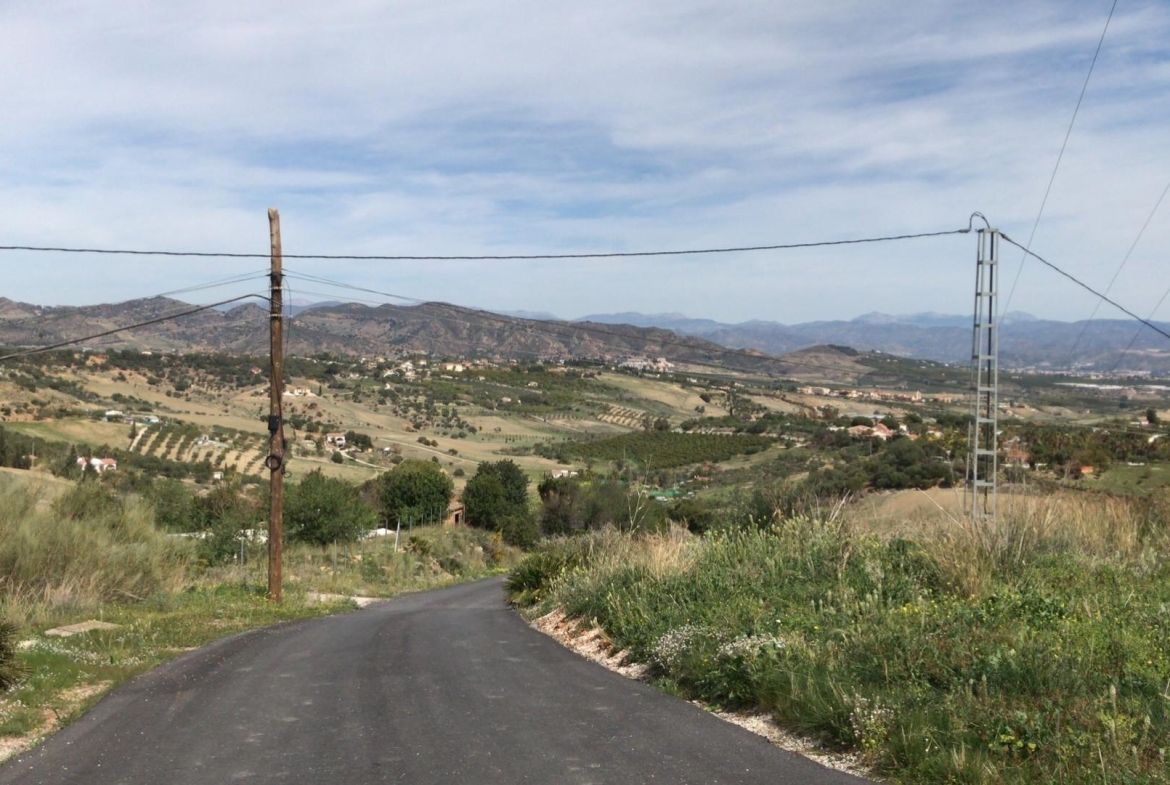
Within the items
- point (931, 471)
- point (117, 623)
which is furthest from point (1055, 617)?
point (931, 471)

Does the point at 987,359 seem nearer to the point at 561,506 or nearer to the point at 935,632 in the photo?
the point at 935,632

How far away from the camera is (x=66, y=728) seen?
7.62m

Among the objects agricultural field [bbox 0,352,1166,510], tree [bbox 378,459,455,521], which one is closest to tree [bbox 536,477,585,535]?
agricultural field [bbox 0,352,1166,510]

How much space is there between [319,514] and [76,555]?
69.1 feet

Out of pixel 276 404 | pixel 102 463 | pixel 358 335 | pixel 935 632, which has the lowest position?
pixel 102 463

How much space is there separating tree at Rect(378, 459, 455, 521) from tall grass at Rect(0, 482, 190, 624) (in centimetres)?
3278

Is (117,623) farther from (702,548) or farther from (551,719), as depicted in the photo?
(551,719)

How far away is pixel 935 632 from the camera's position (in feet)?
24.1

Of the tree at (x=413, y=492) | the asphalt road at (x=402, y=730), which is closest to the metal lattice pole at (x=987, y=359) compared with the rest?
the asphalt road at (x=402, y=730)

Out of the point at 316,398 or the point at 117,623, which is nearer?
the point at 117,623

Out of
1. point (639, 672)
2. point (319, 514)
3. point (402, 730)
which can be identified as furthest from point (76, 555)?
point (319, 514)

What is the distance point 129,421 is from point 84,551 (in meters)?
51.7

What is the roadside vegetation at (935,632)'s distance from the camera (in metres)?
5.57

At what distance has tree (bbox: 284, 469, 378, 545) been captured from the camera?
37531 mm
